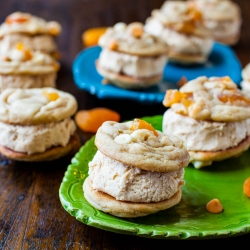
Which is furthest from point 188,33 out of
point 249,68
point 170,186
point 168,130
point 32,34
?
point 170,186

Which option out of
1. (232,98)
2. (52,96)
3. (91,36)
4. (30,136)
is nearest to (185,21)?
(91,36)

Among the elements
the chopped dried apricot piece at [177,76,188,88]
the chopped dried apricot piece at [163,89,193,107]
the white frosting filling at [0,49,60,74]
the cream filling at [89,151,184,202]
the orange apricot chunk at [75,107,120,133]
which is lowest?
the orange apricot chunk at [75,107,120,133]

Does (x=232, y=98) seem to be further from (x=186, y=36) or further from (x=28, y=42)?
(x=28, y=42)

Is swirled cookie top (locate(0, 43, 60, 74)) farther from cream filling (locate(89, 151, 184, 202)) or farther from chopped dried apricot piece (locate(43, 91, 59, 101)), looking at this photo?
cream filling (locate(89, 151, 184, 202))

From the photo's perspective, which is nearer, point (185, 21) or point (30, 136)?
point (30, 136)

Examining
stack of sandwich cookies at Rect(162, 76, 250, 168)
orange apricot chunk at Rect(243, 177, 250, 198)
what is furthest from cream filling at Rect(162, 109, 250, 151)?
orange apricot chunk at Rect(243, 177, 250, 198)
